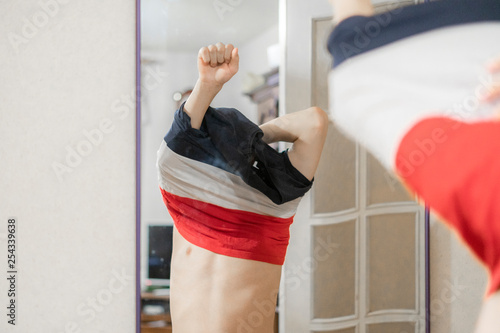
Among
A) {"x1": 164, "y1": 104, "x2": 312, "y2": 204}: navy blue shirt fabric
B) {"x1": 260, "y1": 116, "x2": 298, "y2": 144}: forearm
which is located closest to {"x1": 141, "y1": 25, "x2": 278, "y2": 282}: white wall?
{"x1": 260, "y1": 116, "x2": 298, "y2": 144}: forearm

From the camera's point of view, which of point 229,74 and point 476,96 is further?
point 229,74

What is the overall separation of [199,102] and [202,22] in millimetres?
544

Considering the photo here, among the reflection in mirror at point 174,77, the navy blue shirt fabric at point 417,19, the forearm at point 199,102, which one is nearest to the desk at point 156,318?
the reflection in mirror at point 174,77

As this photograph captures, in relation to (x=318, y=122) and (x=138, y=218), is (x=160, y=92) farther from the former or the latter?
(x=318, y=122)

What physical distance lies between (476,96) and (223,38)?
1.16 m

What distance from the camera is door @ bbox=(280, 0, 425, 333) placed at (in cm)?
131

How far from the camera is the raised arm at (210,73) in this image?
899mm
